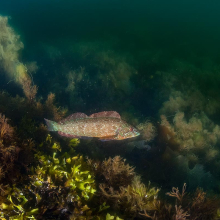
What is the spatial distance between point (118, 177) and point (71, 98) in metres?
5.92

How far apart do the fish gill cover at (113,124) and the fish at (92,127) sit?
0.09ft

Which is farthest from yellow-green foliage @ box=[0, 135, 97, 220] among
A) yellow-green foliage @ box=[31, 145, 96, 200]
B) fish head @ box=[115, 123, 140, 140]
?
fish head @ box=[115, 123, 140, 140]

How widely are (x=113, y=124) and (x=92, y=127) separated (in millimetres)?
587

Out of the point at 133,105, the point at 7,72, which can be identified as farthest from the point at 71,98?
the point at 7,72

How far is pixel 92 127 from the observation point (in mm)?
4348

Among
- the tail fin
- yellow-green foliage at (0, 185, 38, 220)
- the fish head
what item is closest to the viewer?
yellow-green foliage at (0, 185, 38, 220)

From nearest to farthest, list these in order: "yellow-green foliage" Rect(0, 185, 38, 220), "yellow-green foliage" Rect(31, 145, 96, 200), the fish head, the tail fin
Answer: "yellow-green foliage" Rect(0, 185, 38, 220) → "yellow-green foliage" Rect(31, 145, 96, 200) → the tail fin → the fish head

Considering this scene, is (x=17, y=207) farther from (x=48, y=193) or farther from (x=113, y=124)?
(x=113, y=124)

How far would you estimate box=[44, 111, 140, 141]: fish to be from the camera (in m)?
4.34

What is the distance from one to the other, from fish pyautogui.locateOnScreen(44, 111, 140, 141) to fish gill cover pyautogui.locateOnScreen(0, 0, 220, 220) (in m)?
0.03

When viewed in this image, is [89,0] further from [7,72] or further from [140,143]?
[140,143]

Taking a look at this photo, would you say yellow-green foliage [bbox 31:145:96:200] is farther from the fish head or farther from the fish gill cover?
the fish head

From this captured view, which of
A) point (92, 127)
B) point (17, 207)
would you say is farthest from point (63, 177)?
point (92, 127)

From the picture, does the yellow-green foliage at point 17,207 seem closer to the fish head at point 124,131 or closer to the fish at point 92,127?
the fish at point 92,127
